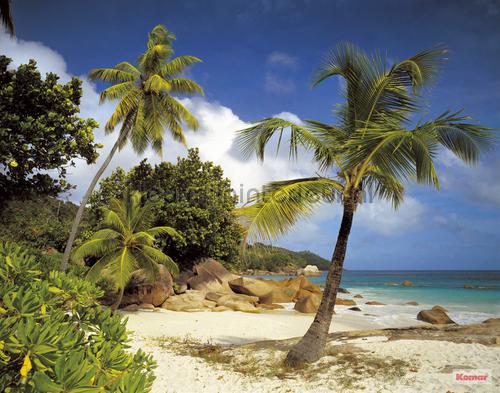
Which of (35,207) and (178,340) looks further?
(35,207)

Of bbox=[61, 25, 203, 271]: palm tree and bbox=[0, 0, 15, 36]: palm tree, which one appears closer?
bbox=[0, 0, 15, 36]: palm tree

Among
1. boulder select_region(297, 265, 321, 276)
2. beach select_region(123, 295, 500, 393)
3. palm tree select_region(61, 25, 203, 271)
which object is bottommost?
boulder select_region(297, 265, 321, 276)

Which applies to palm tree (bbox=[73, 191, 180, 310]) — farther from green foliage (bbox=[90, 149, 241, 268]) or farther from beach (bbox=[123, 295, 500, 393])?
green foliage (bbox=[90, 149, 241, 268])

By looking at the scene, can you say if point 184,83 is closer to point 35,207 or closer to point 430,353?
point 430,353

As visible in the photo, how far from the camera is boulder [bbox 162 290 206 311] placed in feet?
63.0

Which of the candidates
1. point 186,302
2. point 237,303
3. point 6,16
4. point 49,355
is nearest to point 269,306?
point 237,303

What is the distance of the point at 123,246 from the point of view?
1454 centimetres

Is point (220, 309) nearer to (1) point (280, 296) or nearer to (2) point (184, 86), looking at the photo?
(1) point (280, 296)

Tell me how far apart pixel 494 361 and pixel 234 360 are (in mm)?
5556

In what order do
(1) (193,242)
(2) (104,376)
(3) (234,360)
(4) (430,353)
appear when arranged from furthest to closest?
(1) (193,242) < (3) (234,360) < (4) (430,353) < (2) (104,376)

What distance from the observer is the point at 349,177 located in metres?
7.61

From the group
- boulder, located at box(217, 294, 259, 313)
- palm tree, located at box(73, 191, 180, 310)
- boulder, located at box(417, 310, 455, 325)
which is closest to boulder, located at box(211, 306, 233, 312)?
boulder, located at box(217, 294, 259, 313)

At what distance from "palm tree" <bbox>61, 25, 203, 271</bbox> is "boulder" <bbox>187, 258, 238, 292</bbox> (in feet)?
30.6

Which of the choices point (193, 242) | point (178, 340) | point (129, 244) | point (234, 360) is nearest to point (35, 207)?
point (193, 242)
